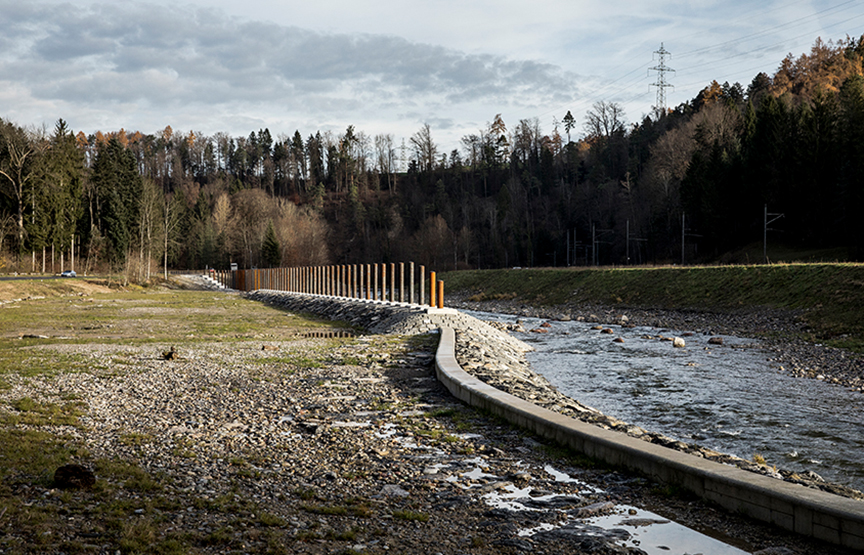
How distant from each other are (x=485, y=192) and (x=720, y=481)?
4760 inches

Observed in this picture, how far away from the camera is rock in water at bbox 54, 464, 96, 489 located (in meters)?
4.81

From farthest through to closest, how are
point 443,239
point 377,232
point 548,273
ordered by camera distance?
1. point 377,232
2. point 443,239
3. point 548,273

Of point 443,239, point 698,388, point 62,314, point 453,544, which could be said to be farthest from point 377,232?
point 453,544

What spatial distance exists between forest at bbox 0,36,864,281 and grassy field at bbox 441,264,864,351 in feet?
59.8

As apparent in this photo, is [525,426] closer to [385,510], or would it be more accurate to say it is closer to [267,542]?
[385,510]

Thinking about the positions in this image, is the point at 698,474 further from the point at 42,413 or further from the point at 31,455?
the point at 42,413

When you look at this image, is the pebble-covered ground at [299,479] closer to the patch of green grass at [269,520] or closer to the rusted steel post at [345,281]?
the patch of green grass at [269,520]

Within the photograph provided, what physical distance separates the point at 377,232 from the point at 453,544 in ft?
372

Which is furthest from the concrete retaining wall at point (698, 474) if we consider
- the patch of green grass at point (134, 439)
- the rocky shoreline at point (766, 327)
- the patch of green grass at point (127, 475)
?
the rocky shoreline at point (766, 327)

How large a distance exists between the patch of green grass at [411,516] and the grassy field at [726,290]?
16.8 metres

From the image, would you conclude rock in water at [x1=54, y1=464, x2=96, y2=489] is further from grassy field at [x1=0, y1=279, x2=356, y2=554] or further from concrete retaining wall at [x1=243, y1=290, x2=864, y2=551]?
concrete retaining wall at [x1=243, y1=290, x2=864, y2=551]

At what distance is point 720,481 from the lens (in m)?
4.88

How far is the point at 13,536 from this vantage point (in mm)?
3842

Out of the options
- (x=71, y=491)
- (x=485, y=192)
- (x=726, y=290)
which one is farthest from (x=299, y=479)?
(x=485, y=192)
